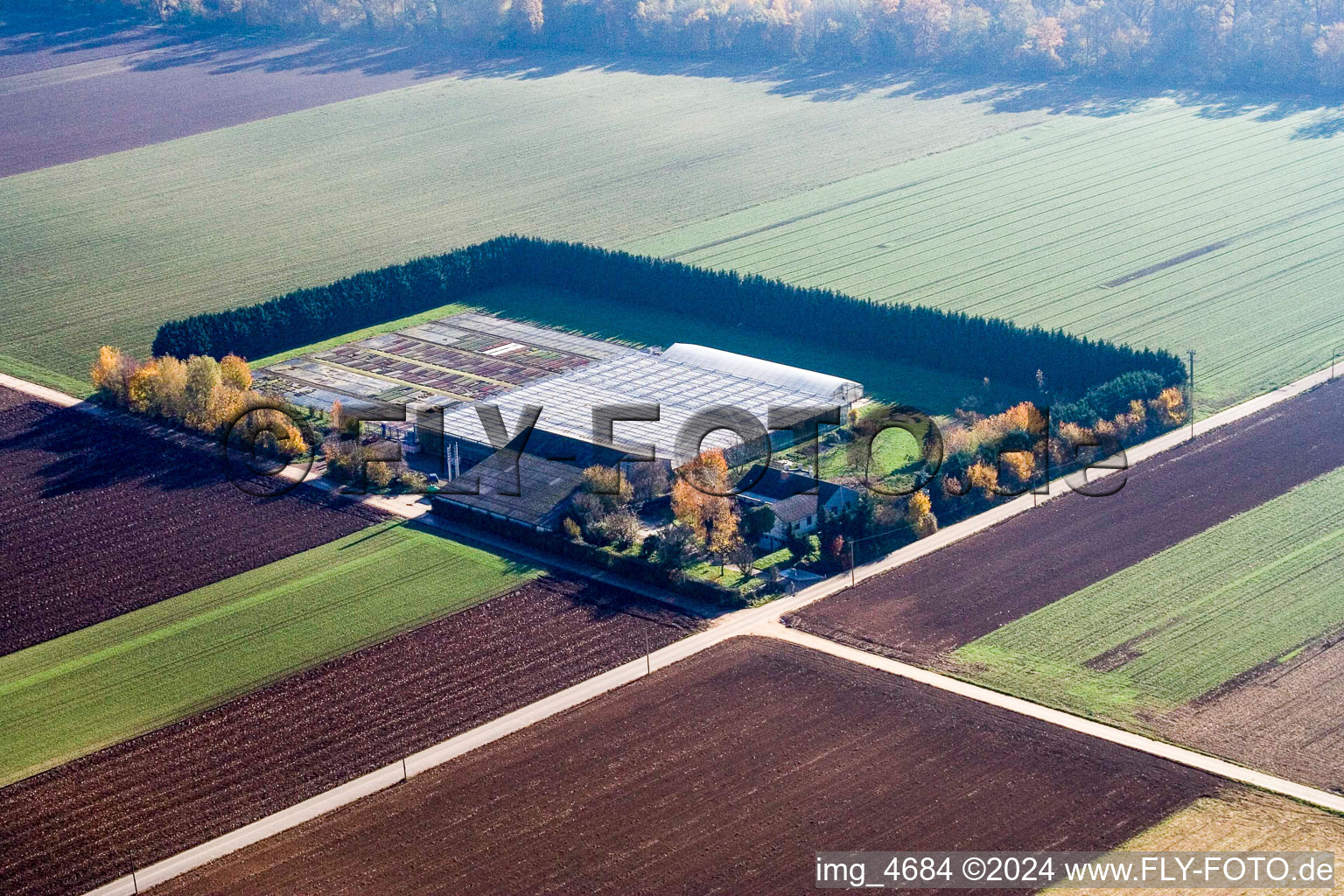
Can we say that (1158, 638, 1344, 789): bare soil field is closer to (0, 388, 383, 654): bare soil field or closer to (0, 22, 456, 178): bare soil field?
(0, 388, 383, 654): bare soil field

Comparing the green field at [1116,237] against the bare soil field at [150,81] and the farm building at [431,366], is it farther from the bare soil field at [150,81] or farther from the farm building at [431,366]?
the bare soil field at [150,81]

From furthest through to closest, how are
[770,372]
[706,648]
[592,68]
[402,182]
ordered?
[592,68] → [402,182] → [770,372] → [706,648]

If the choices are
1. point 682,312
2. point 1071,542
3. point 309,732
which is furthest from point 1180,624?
point 682,312

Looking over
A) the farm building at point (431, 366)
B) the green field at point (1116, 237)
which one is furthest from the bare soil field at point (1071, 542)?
the farm building at point (431, 366)

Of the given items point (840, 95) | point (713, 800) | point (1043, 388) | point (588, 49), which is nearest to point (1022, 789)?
point (713, 800)

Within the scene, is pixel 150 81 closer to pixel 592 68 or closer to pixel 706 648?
pixel 592 68

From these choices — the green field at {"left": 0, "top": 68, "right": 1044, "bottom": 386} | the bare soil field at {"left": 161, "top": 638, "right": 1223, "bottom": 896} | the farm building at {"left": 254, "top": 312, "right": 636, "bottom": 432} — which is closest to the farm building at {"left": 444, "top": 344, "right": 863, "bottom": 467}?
the farm building at {"left": 254, "top": 312, "right": 636, "bottom": 432}
